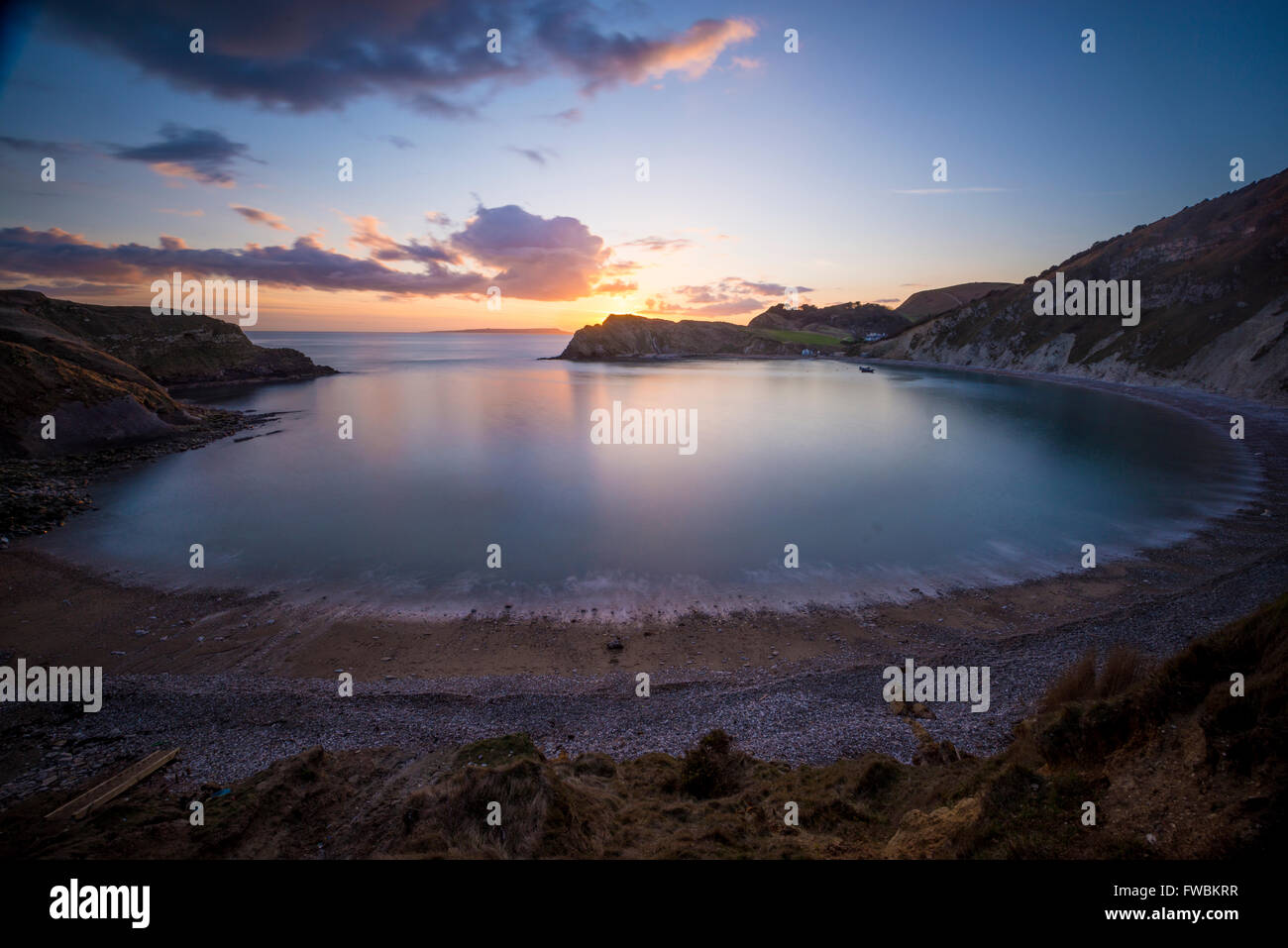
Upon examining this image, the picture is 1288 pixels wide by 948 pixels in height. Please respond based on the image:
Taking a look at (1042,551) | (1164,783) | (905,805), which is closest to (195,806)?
(905,805)

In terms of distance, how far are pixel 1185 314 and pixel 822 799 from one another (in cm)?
8513

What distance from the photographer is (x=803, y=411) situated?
2387 inches

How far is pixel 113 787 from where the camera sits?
296 inches

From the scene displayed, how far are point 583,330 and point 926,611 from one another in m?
150

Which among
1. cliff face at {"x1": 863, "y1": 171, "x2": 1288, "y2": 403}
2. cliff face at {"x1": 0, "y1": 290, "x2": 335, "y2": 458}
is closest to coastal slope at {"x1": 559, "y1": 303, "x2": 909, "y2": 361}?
cliff face at {"x1": 863, "y1": 171, "x2": 1288, "y2": 403}

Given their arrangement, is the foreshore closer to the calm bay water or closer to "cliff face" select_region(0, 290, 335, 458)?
the calm bay water

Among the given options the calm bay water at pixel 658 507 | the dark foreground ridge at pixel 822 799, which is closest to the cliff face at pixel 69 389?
the calm bay water at pixel 658 507

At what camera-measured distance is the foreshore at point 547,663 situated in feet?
30.2

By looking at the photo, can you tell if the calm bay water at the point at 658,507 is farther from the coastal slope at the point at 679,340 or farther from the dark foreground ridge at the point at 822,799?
the coastal slope at the point at 679,340

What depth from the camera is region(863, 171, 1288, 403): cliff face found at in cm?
5131

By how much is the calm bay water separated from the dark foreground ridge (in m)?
8.19
